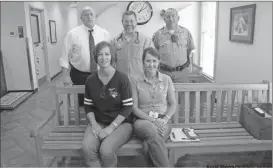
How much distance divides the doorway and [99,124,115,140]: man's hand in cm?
395

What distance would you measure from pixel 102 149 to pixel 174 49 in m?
1.49

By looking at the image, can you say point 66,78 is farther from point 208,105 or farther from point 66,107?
point 208,105

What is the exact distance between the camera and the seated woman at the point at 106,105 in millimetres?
1894

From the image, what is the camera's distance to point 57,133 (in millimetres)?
2256

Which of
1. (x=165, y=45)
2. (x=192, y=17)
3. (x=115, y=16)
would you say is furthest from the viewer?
(x=192, y=17)

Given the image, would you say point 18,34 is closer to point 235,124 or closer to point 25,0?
point 25,0

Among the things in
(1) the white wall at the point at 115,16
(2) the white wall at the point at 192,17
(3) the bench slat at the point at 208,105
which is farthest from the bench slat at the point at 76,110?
(2) the white wall at the point at 192,17

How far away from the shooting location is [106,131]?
191 centimetres

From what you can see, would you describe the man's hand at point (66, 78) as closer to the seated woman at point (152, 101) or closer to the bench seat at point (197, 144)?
the bench seat at point (197, 144)

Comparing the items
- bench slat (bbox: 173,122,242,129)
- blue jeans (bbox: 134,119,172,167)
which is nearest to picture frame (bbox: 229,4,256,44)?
bench slat (bbox: 173,122,242,129)

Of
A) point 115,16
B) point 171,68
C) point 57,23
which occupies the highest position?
point 57,23

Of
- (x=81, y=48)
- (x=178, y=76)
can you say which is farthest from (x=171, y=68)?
(x=81, y=48)

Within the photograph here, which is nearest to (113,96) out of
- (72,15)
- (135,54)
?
(135,54)

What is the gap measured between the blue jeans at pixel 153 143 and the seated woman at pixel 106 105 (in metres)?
0.13
